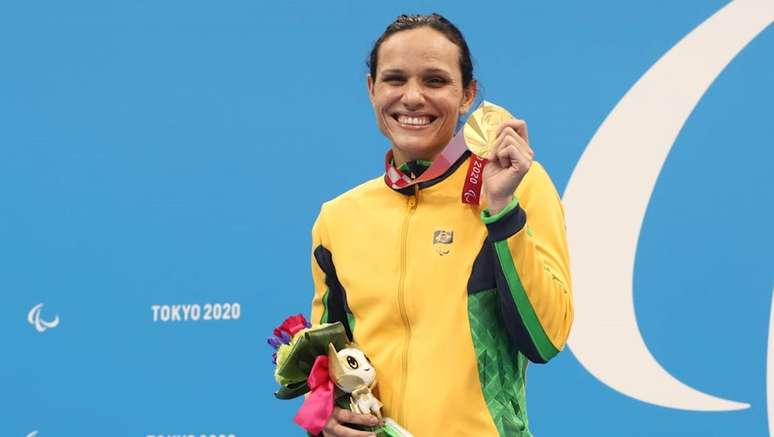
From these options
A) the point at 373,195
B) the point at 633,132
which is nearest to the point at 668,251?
the point at 633,132

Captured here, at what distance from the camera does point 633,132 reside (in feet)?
8.45

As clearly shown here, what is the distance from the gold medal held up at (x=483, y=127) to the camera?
140cm

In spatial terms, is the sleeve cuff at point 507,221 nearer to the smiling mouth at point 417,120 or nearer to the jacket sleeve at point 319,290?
the smiling mouth at point 417,120

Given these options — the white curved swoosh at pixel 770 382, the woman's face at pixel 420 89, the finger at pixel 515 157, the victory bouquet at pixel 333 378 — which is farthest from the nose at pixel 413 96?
the white curved swoosh at pixel 770 382

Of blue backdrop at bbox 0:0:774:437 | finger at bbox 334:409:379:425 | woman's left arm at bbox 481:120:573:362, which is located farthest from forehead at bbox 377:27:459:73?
blue backdrop at bbox 0:0:774:437

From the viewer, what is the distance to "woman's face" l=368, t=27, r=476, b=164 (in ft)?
5.00

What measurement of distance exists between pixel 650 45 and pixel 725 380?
81 cm

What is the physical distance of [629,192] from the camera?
257 cm

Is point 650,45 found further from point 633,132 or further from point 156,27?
point 156,27

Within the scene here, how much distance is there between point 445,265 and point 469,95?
0.28 m

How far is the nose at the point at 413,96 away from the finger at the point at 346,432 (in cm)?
46

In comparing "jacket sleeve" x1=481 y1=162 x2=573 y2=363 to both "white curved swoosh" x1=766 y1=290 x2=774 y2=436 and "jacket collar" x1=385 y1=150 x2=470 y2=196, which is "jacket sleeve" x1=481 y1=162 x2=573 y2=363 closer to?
"jacket collar" x1=385 y1=150 x2=470 y2=196

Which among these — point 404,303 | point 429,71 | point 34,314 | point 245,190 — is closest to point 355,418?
point 404,303

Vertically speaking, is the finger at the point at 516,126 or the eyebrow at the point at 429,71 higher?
the eyebrow at the point at 429,71
